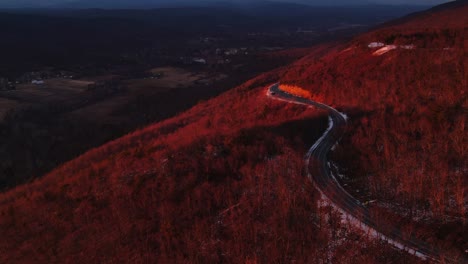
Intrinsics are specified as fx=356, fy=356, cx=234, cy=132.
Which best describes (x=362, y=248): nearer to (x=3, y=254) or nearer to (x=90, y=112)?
(x=3, y=254)

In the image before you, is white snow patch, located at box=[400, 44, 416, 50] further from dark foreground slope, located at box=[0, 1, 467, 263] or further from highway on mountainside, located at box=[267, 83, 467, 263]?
highway on mountainside, located at box=[267, 83, 467, 263]

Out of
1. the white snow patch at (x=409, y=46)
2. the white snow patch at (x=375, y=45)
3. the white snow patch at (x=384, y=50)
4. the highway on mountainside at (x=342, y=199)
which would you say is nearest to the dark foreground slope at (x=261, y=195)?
the highway on mountainside at (x=342, y=199)

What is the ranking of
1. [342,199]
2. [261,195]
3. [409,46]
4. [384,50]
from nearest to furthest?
[342,199] → [261,195] → [409,46] → [384,50]

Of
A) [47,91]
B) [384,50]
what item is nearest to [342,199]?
[384,50]

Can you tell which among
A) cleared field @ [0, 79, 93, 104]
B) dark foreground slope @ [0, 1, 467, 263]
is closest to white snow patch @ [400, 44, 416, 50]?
dark foreground slope @ [0, 1, 467, 263]

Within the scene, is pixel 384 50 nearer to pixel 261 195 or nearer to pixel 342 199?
pixel 342 199

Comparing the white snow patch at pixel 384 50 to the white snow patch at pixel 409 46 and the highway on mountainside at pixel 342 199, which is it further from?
the highway on mountainside at pixel 342 199
